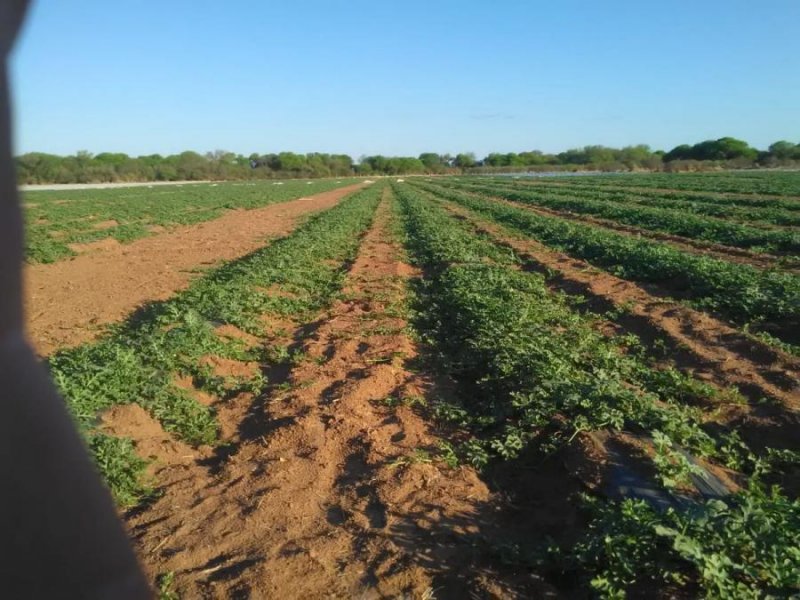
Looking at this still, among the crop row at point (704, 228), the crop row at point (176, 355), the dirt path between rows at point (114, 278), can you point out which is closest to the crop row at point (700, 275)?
the crop row at point (704, 228)

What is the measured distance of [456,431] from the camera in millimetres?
5449

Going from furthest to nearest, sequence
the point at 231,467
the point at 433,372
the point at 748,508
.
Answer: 1. the point at 433,372
2. the point at 231,467
3. the point at 748,508

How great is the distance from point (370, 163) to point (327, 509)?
144 m

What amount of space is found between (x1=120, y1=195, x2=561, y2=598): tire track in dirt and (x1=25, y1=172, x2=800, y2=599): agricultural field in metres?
0.02

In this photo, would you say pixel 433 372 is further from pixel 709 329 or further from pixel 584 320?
pixel 709 329

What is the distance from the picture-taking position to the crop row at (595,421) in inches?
124

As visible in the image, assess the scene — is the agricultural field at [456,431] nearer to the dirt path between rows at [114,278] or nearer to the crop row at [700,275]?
the crop row at [700,275]

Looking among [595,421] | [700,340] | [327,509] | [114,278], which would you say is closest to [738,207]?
[700,340]

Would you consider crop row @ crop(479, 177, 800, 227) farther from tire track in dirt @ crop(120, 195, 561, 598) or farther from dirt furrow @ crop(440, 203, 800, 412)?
tire track in dirt @ crop(120, 195, 561, 598)

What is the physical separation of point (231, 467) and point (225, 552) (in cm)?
119

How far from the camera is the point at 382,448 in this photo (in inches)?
198

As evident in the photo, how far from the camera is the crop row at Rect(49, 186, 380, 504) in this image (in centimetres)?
518

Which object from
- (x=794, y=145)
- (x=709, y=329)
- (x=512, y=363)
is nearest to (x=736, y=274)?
(x=709, y=329)

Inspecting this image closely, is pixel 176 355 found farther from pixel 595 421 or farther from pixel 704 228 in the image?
pixel 704 228
